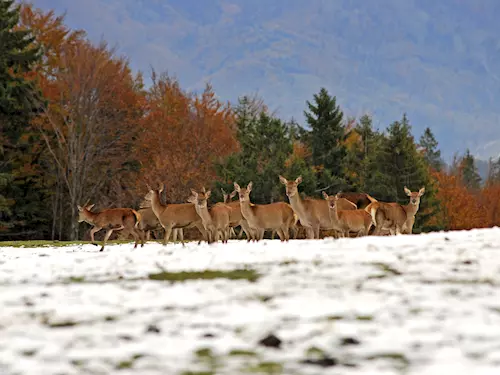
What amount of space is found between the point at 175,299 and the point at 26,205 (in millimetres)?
39572

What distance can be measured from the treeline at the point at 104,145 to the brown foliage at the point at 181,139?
0.29ft

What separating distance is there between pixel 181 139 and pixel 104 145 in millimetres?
5532

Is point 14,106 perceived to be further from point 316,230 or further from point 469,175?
point 469,175

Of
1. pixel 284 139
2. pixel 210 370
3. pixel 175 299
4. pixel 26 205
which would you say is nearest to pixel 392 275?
pixel 175 299

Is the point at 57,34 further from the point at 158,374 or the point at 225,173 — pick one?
the point at 158,374

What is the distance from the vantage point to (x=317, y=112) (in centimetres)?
6119

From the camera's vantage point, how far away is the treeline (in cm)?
4375

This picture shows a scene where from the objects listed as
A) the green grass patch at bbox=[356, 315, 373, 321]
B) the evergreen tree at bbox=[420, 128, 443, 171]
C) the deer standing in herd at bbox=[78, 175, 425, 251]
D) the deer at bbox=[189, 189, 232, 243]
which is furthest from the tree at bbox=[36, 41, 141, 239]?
the evergreen tree at bbox=[420, 128, 443, 171]

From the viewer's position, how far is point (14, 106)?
44188mm

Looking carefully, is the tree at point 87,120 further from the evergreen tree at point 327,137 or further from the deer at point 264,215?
the deer at point 264,215

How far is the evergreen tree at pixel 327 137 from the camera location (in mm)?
58406

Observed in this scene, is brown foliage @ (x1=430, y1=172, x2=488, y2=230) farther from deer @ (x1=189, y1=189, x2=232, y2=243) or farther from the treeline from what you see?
deer @ (x1=189, y1=189, x2=232, y2=243)

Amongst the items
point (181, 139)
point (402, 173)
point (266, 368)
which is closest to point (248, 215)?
point (266, 368)

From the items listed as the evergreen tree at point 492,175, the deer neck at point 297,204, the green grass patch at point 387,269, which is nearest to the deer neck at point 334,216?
the deer neck at point 297,204
